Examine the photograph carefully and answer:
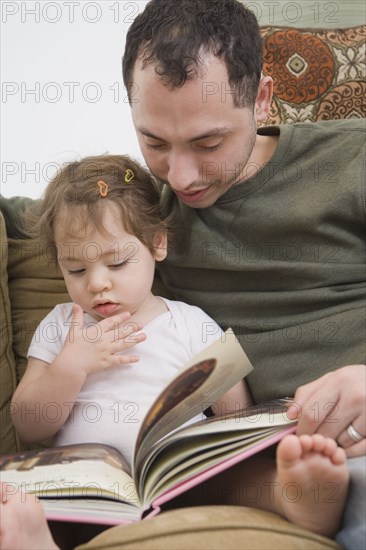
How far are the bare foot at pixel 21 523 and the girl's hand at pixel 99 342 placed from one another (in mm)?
364

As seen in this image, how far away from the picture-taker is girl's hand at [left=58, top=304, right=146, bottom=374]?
1.21 meters

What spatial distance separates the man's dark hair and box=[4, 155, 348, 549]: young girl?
22cm

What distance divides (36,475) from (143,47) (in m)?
0.74

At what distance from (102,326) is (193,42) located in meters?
0.51

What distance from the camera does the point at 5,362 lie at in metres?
1.39

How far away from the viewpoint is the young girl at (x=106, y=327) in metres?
1.20

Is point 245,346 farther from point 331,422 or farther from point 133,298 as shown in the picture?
point 331,422

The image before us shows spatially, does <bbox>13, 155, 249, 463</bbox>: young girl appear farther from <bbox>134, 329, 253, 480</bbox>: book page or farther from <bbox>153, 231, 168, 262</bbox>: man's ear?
<bbox>134, 329, 253, 480</bbox>: book page

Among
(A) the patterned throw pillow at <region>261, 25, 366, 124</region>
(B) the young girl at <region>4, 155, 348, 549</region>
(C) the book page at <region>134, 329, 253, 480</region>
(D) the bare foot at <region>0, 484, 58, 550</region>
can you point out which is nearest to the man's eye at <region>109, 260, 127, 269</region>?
(B) the young girl at <region>4, 155, 348, 549</region>

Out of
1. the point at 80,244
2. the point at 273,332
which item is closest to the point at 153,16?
the point at 80,244

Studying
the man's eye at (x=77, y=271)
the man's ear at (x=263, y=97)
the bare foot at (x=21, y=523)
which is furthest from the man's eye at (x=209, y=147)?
the bare foot at (x=21, y=523)

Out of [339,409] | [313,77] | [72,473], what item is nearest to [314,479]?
[339,409]

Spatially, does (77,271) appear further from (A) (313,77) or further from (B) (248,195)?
(A) (313,77)

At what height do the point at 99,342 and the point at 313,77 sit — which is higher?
the point at 313,77
